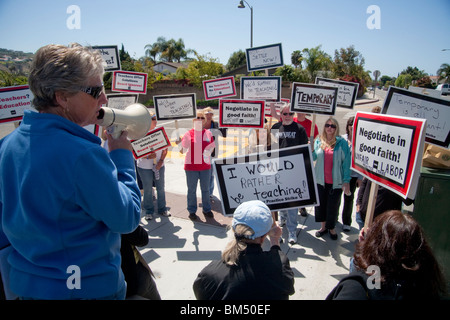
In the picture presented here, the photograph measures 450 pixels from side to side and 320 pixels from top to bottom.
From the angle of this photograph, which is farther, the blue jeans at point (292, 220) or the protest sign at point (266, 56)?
the protest sign at point (266, 56)

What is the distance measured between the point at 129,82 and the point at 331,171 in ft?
12.9

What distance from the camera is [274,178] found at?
296cm

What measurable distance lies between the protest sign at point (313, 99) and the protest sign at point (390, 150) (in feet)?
6.60

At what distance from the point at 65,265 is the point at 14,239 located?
0.78 ft

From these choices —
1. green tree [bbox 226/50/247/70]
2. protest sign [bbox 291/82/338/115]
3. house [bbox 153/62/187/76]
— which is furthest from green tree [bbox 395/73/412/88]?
house [bbox 153/62/187/76]

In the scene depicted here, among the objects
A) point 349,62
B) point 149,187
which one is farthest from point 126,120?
point 349,62

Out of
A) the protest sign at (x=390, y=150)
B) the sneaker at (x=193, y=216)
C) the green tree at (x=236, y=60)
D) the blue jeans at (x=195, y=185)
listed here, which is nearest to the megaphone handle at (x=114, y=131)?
the protest sign at (x=390, y=150)

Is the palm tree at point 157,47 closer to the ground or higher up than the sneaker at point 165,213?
higher up

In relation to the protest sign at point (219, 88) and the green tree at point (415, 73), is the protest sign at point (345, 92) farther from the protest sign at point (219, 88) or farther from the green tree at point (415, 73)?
the green tree at point (415, 73)

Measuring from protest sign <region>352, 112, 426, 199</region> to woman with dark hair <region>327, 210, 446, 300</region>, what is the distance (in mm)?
800

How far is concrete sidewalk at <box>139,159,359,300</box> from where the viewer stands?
3191 millimetres

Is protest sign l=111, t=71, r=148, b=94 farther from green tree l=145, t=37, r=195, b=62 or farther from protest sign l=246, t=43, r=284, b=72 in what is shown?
green tree l=145, t=37, r=195, b=62

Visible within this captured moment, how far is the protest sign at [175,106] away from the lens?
511 centimetres
